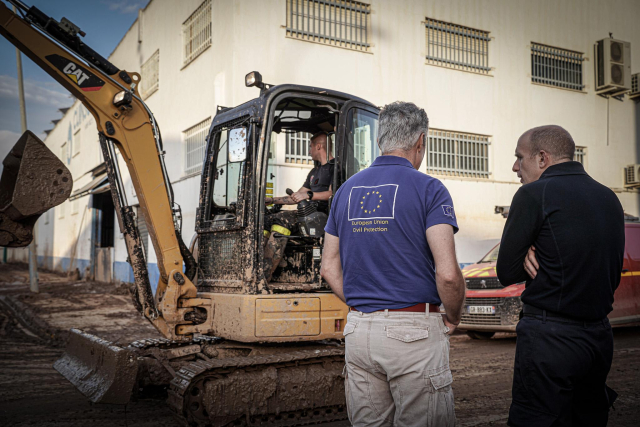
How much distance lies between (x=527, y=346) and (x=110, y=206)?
913 inches

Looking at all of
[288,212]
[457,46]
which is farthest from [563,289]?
[457,46]

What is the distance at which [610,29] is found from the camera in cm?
1738

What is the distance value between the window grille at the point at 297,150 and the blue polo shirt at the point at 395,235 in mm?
9174

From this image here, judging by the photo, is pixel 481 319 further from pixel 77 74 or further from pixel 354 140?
pixel 77 74

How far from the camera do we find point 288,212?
219 inches

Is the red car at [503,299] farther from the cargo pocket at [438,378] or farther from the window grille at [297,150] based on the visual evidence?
the cargo pocket at [438,378]

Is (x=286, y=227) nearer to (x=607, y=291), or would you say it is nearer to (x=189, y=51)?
(x=607, y=291)

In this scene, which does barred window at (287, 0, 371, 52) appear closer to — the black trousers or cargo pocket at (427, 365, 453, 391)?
the black trousers

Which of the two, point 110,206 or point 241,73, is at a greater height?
point 241,73

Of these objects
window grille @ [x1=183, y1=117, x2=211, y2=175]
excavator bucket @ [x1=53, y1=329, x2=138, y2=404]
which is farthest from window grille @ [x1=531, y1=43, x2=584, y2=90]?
excavator bucket @ [x1=53, y1=329, x2=138, y2=404]

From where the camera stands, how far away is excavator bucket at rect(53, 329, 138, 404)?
5395 millimetres

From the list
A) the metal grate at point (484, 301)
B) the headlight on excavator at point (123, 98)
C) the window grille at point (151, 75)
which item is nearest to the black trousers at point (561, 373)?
the headlight on excavator at point (123, 98)

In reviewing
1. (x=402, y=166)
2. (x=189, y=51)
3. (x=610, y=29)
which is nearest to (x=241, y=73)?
(x=189, y=51)

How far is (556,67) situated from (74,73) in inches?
583
